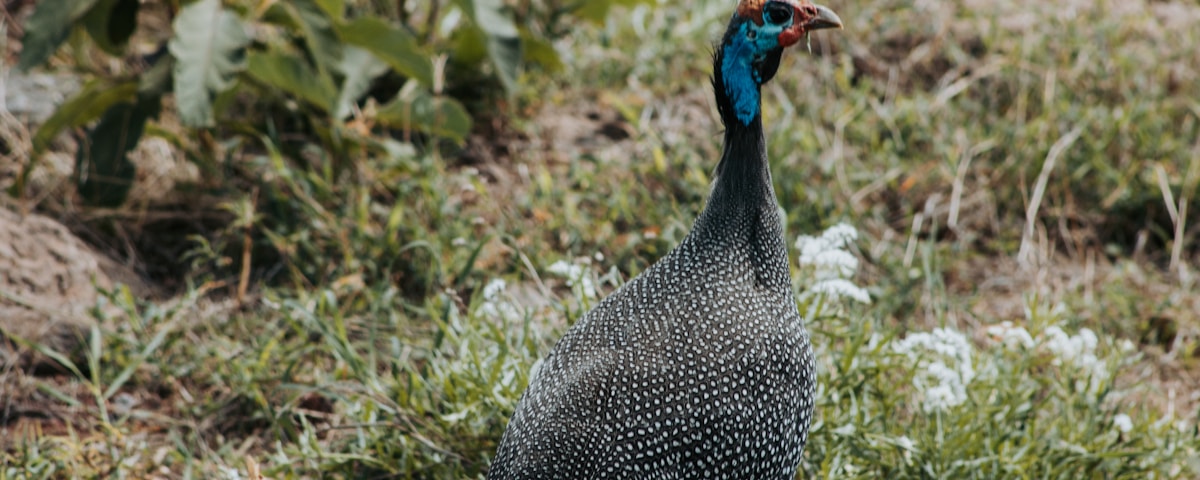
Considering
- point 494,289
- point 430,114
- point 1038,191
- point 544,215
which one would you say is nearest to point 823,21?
point 494,289

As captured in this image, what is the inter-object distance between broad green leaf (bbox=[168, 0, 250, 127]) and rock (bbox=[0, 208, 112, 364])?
1.95 feet

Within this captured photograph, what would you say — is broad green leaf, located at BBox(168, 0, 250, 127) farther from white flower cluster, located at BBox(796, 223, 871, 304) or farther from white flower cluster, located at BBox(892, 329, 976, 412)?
white flower cluster, located at BBox(892, 329, 976, 412)

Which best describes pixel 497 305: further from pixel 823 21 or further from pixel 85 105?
pixel 85 105

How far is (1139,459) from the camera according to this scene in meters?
3.06

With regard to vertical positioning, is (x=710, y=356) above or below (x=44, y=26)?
below

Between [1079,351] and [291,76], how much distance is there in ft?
8.03

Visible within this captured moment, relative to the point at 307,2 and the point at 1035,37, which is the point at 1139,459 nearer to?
the point at 1035,37

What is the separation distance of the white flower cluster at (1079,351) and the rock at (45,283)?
2.63 metres

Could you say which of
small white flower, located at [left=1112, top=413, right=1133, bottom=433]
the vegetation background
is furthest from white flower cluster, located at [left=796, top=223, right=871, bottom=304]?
small white flower, located at [left=1112, top=413, right=1133, bottom=433]

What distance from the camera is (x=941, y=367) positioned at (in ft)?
9.80

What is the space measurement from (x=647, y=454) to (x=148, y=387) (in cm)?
183

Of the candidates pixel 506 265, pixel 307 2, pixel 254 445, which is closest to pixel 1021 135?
pixel 506 265

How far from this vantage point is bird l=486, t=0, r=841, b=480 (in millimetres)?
2396

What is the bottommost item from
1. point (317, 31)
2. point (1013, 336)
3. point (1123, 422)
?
point (1123, 422)
